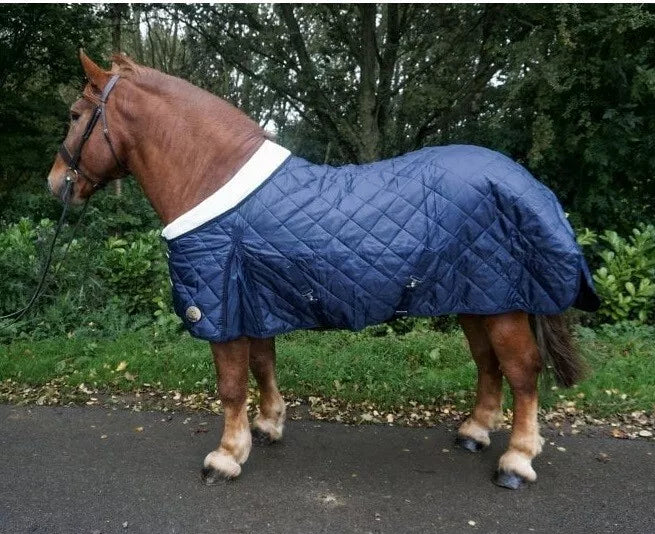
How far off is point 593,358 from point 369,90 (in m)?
5.01

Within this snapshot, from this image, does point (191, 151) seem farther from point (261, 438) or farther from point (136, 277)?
point (136, 277)

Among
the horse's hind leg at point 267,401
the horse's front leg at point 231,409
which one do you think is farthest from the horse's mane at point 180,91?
the horse's hind leg at point 267,401

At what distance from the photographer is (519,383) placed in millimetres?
2910

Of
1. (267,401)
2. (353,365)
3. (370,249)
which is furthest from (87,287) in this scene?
(370,249)

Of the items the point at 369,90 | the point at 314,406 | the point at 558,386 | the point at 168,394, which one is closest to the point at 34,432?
the point at 168,394

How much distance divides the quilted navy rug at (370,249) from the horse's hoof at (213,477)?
29.5 inches

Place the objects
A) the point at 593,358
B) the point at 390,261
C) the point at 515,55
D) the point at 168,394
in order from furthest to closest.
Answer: the point at 515,55, the point at 593,358, the point at 168,394, the point at 390,261

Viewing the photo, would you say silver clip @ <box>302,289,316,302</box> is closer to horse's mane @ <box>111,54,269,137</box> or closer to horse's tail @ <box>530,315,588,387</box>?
horse's mane @ <box>111,54,269,137</box>

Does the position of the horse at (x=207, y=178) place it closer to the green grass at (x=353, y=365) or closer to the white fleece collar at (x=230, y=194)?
the white fleece collar at (x=230, y=194)

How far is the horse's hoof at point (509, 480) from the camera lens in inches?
113

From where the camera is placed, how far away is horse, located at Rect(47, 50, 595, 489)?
2727 millimetres

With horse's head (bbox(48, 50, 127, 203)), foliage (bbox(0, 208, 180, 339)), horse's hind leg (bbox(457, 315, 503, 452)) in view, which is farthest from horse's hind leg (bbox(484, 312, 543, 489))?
foliage (bbox(0, 208, 180, 339))

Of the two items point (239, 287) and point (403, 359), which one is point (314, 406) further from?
point (239, 287)

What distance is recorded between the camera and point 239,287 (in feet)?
8.83
